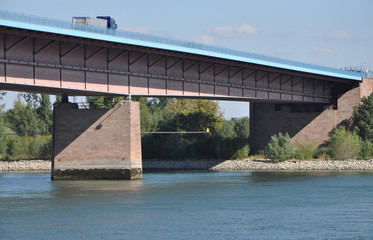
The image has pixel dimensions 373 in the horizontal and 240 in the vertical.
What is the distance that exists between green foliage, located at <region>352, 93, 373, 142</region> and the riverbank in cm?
509

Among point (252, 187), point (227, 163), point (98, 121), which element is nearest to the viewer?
point (252, 187)

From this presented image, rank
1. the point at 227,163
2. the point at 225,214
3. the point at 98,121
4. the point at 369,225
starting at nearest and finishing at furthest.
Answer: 1. the point at 369,225
2. the point at 225,214
3. the point at 98,121
4. the point at 227,163

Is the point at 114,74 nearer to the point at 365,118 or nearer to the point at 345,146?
the point at 345,146

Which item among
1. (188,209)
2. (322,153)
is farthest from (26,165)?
(188,209)

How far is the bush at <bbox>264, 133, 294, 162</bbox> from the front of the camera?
77.8m

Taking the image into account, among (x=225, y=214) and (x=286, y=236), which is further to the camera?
(x=225, y=214)

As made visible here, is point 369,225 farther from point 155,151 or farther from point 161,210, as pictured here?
point 155,151

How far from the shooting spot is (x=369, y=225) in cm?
3466

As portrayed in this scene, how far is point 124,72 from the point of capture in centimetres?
5684

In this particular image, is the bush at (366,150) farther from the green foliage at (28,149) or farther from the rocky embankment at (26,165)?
the green foliage at (28,149)

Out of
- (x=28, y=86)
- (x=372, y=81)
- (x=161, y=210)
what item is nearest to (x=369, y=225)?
(x=161, y=210)

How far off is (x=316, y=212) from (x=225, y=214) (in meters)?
5.22

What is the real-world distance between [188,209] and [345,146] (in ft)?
130

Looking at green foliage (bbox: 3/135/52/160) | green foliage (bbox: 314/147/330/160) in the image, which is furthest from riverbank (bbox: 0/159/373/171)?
green foliage (bbox: 3/135/52/160)
